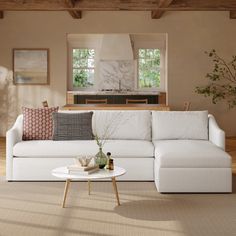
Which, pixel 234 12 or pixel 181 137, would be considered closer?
pixel 181 137

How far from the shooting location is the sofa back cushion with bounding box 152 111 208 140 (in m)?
6.28

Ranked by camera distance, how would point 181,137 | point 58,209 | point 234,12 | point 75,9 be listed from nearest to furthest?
point 58,209 < point 181,137 < point 75,9 < point 234,12

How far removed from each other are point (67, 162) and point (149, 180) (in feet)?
3.18

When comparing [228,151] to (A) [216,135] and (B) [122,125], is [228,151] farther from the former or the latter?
(B) [122,125]

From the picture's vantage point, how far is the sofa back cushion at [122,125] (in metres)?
6.30

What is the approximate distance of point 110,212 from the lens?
4438 mm

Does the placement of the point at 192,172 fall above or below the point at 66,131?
below

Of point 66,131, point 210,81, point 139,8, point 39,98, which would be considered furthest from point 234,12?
point 66,131

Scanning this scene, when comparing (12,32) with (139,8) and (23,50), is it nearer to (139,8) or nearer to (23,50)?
(23,50)

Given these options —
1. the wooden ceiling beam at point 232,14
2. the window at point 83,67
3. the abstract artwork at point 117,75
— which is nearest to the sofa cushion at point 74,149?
the wooden ceiling beam at point 232,14

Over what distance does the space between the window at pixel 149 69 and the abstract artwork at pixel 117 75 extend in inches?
11.3

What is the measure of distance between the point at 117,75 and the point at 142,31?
344cm

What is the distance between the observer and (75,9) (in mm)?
9141

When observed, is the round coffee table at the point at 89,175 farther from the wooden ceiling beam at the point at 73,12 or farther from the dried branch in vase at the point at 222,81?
the dried branch in vase at the point at 222,81
